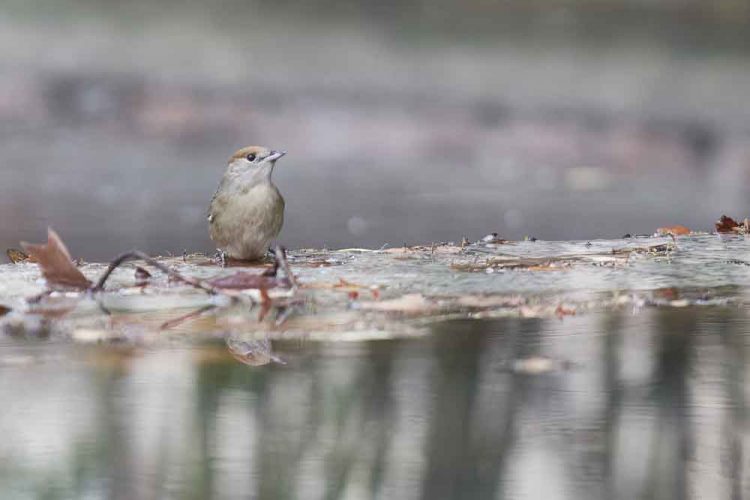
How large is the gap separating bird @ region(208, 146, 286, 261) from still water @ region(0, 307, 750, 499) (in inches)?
55.2

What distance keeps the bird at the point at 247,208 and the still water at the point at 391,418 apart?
140cm

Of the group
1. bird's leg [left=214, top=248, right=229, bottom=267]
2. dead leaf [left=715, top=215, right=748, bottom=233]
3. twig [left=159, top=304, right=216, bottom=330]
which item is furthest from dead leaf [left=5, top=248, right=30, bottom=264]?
dead leaf [left=715, top=215, right=748, bottom=233]

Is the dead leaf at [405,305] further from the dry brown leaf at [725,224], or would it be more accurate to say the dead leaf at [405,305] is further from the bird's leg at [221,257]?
the dry brown leaf at [725,224]

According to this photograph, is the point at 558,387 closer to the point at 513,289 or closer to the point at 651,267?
the point at 513,289

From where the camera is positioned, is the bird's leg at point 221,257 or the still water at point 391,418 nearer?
the still water at point 391,418

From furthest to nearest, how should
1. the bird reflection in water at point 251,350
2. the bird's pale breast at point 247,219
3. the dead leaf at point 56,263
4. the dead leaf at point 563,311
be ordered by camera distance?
the bird's pale breast at point 247,219
the dead leaf at point 56,263
the dead leaf at point 563,311
the bird reflection in water at point 251,350

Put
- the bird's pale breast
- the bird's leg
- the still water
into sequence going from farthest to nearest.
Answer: the bird's leg < the bird's pale breast < the still water

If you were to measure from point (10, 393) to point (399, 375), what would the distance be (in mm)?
655

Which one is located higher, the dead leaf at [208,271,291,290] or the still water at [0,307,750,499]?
the dead leaf at [208,271,291,290]

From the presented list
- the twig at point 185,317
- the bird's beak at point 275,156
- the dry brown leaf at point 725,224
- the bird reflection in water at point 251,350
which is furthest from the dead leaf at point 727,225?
the bird reflection in water at point 251,350

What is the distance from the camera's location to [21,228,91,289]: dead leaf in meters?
3.72

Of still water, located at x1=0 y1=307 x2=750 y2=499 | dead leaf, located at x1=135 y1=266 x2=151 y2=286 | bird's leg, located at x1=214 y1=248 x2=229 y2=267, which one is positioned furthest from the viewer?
bird's leg, located at x1=214 y1=248 x2=229 y2=267

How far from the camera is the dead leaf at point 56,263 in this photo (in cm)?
372

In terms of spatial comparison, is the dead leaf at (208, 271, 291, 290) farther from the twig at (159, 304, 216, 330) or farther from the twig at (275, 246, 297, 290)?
the twig at (159, 304, 216, 330)
